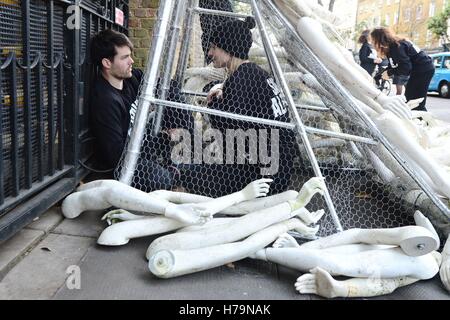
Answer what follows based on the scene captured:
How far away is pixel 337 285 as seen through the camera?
2186mm

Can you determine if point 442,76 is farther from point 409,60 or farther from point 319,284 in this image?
point 319,284

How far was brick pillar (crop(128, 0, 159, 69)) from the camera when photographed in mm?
5738

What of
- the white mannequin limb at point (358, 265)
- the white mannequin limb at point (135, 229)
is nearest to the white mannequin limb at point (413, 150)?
the white mannequin limb at point (358, 265)

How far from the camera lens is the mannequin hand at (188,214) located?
259 centimetres

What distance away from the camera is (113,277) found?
2.27 meters

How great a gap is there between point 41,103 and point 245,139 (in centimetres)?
143

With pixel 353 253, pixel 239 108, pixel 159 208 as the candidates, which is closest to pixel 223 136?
pixel 239 108

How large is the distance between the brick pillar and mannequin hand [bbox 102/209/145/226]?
11.0 feet

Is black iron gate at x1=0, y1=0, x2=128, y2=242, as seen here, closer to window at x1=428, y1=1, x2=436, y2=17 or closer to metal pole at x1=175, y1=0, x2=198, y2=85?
metal pole at x1=175, y1=0, x2=198, y2=85

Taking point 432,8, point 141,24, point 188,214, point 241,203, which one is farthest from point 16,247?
point 432,8

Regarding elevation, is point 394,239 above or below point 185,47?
below

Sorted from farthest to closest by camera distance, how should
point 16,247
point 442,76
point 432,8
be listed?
point 432,8 → point 442,76 → point 16,247
